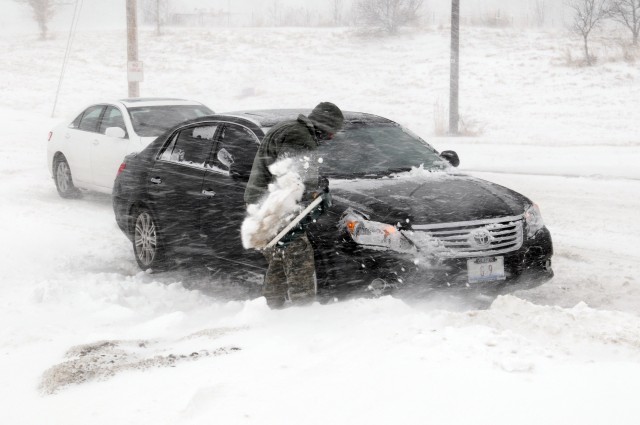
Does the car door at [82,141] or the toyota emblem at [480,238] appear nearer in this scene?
the toyota emblem at [480,238]

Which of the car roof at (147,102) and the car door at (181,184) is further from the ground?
the car roof at (147,102)

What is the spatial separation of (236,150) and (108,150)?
204 inches

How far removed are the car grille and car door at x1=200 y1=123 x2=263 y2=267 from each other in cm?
138

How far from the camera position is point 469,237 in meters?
5.53

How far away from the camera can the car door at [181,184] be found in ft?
22.6

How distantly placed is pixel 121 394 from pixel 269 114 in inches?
139

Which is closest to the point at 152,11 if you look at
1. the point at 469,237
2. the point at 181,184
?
the point at 181,184

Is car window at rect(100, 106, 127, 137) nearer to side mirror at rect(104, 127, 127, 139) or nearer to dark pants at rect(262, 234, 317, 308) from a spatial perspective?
side mirror at rect(104, 127, 127, 139)

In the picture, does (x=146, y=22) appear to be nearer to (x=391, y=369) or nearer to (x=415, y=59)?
(x=415, y=59)

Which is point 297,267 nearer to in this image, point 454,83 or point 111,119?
point 111,119

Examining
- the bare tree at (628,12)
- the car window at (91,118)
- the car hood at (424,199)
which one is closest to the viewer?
the car hood at (424,199)

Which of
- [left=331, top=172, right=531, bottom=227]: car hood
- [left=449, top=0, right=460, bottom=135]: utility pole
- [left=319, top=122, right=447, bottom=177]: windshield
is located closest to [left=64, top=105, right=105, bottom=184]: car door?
[left=319, top=122, right=447, bottom=177]: windshield

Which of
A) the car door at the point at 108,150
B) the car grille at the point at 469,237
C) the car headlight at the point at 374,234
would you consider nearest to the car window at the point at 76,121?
the car door at the point at 108,150

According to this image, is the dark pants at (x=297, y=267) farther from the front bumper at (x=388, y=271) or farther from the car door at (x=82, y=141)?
the car door at (x=82, y=141)
